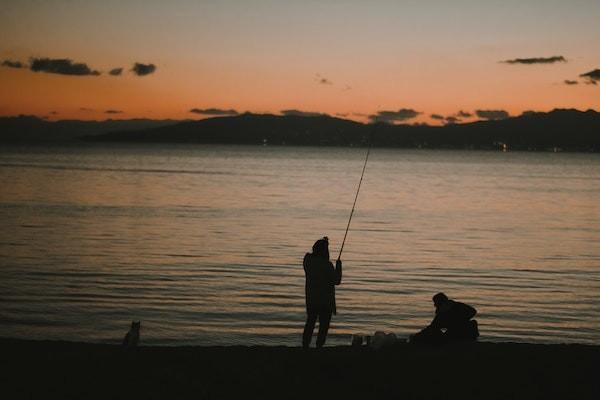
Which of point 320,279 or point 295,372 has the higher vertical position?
point 320,279

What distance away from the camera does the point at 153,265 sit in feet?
78.5

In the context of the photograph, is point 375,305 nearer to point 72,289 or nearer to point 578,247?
point 72,289

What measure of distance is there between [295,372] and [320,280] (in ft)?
5.06

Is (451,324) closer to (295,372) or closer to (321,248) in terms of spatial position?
(321,248)

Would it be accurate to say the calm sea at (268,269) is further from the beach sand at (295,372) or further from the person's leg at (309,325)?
the beach sand at (295,372)

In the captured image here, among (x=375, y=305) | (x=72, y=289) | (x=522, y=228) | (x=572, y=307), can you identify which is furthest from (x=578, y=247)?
(x=72, y=289)

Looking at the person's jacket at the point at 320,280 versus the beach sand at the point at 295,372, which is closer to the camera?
the beach sand at the point at 295,372

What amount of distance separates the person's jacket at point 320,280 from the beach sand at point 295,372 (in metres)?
0.66

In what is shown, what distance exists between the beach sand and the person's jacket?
656mm

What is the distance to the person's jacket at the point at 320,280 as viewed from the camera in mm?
10422

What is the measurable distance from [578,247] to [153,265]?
53.9ft

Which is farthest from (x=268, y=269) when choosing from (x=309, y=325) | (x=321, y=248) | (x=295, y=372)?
(x=295, y=372)

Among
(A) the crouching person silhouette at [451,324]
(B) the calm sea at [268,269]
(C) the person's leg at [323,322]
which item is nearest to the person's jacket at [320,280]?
(C) the person's leg at [323,322]

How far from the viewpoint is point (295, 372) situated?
9336mm
